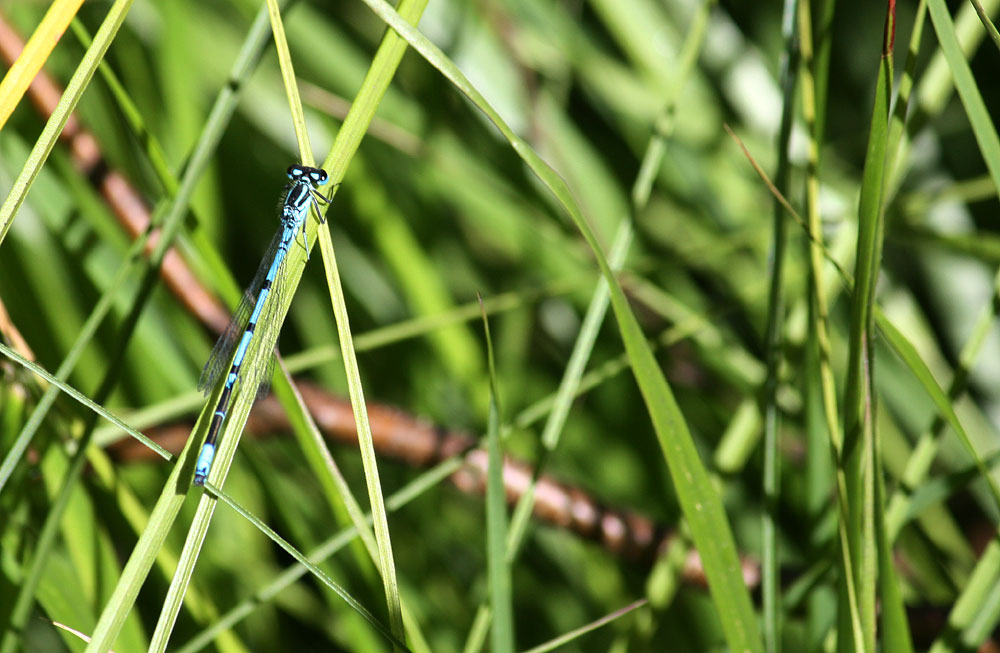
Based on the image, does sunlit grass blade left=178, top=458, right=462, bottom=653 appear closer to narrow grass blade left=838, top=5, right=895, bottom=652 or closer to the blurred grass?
the blurred grass

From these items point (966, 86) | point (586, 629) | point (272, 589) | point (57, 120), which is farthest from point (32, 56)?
point (966, 86)

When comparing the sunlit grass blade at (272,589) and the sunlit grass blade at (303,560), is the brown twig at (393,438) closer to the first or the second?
the sunlit grass blade at (272,589)

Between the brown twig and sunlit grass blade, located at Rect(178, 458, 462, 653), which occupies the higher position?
the brown twig

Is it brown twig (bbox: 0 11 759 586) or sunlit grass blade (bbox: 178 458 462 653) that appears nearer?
sunlit grass blade (bbox: 178 458 462 653)

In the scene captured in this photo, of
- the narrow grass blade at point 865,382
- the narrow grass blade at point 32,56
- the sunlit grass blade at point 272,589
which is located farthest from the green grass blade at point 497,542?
the narrow grass blade at point 32,56

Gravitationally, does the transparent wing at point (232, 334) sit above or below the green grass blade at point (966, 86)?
below

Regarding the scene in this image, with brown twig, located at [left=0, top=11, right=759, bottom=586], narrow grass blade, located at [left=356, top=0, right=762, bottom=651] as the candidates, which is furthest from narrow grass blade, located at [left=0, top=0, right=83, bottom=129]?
brown twig, located at [left=0, top=11, right=759, bottom=586]

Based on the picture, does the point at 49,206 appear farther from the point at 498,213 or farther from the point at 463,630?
the point at 463,630

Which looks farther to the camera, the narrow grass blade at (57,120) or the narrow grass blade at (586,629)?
the narrow grass blade at (586,629)
